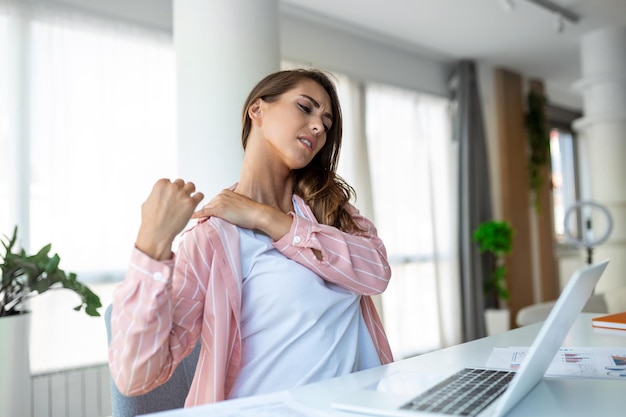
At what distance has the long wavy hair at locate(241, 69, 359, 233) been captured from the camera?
146 cm

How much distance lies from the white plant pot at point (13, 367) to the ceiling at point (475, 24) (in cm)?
308

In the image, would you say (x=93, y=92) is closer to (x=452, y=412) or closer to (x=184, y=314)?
(x=184, y=314)

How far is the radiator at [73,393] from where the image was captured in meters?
3.04

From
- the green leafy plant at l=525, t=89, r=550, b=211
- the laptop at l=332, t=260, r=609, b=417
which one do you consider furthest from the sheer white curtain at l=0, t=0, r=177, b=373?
the green leafy plant at l=525, t=89, r=550, b=211

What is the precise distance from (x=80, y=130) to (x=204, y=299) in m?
2.40

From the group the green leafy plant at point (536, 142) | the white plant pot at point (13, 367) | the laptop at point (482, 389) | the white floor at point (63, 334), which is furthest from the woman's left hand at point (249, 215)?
the green leafy plant at point (536, 142)

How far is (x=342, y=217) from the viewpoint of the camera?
150 centimetres

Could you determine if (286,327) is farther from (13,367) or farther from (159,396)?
(13,367)

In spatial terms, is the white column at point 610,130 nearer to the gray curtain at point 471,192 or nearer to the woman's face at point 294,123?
the gray curtain at point 471,192

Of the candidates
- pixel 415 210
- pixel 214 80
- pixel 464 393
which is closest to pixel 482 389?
pixel 464 393

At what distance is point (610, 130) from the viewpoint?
5.02m

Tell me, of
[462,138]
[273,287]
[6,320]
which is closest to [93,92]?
[6,320]

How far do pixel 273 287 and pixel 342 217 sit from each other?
1.08ft

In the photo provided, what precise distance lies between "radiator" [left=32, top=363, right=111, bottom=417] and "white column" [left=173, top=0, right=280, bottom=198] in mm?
1467
